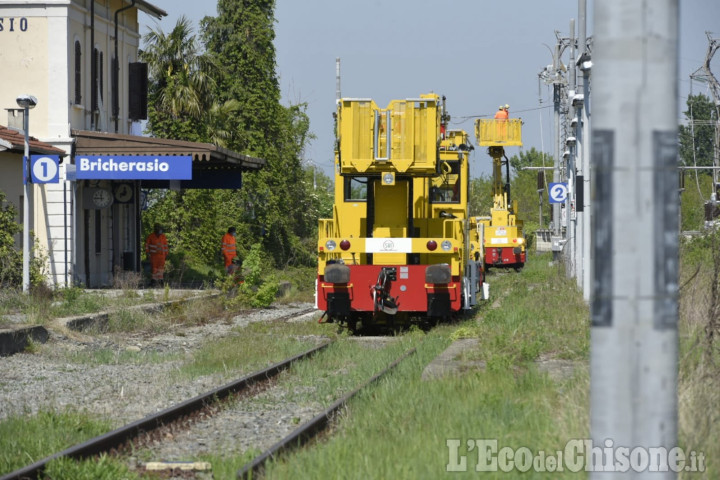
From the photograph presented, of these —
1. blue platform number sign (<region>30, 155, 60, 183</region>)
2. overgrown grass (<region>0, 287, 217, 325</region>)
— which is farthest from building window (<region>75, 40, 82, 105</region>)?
blue platform number sign (<region>30, 155, 60, 183</region>)

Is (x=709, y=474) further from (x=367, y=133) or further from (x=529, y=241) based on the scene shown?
(x=529, y=241)

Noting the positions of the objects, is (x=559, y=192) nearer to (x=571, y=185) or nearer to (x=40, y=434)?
(x=571, y=185)

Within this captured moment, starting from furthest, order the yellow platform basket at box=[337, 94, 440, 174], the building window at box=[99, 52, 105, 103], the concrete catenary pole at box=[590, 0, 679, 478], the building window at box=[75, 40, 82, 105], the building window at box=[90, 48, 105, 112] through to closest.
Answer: the building window at box=[99, 52, 105, 103], the building window at box=[90, 48, 105, 112], the building window at box=[75, 40, 82, 105], the yellow platform basket at box=[337, 94, 440, 174], the concrete catenary pole at box=[590, 0, 679, 478]

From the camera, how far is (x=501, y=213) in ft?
135

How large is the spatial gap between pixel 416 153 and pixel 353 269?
2.14 metres

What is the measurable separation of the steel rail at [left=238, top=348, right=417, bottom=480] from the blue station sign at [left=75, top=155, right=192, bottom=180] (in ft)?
48.8

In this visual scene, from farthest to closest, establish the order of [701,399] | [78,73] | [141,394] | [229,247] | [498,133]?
[498,133] → [78,73] → [229,247] → [141,394] → [701,399]

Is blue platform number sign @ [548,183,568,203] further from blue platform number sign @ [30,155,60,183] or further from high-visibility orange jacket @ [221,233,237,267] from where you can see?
blue platform number sign @ [30,155,60,183]

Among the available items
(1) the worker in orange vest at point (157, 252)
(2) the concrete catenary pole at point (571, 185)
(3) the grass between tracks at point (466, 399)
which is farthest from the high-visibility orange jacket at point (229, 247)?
(3) the grass between tracks at point (466, 399)

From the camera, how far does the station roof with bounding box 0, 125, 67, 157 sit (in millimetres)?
23259

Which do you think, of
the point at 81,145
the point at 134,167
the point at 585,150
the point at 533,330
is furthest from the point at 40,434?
the point at 81,145

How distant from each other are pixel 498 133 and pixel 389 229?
23.2 metres

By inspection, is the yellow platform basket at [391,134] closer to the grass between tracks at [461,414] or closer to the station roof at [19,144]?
the grass between tracks at [461,414]

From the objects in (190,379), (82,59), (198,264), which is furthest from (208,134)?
(190,379)
